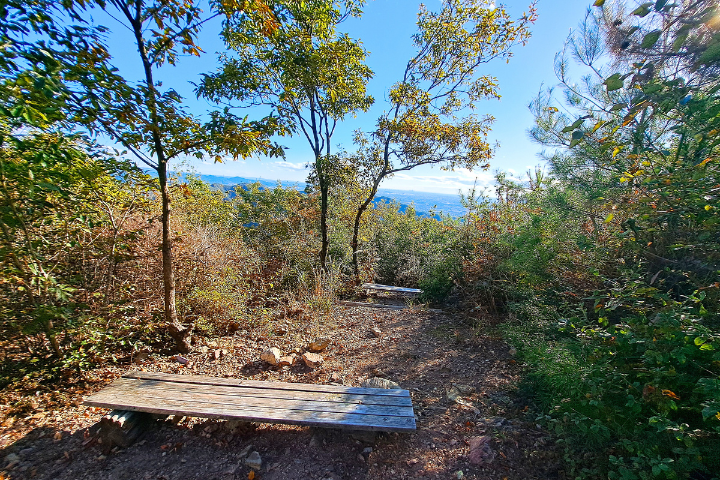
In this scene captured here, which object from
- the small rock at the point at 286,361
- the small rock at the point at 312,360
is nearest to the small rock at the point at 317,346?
the small rock at the point at 312,360

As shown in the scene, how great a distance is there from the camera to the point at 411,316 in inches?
185

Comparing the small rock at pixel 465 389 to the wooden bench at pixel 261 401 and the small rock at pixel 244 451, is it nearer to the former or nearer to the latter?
the wooden bench at pixel 261 401

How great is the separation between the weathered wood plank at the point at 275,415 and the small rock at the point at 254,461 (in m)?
0.26

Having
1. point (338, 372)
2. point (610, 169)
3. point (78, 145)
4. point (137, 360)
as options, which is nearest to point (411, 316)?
point (338, 372)

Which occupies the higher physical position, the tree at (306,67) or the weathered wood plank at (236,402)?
the tree at (306,67)

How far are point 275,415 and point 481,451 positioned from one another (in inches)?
57.2

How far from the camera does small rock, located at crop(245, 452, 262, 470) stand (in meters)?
1.92

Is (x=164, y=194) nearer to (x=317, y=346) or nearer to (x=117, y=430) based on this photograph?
(x=117, y=430)

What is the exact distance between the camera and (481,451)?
77.1 inches

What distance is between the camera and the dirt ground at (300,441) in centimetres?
187

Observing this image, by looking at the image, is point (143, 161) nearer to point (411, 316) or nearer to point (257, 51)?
point (257, 51)

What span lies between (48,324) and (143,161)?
1.48 metres

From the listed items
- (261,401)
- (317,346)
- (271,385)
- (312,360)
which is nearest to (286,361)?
(312,360)

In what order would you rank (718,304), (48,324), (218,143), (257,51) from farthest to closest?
(257,51) < (218,143) < (48,324) < (718,304)
